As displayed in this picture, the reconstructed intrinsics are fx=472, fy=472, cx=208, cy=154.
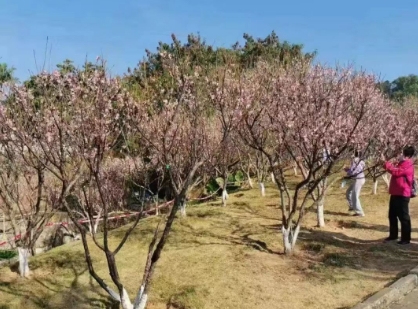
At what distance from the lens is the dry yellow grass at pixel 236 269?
6473 mm

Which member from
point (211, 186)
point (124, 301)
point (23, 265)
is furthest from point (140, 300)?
point (211, 186)

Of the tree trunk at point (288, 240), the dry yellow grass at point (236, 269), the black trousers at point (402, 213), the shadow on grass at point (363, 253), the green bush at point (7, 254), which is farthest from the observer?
the green bush at point (7, 254)

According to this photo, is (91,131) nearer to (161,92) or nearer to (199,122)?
(199,122)

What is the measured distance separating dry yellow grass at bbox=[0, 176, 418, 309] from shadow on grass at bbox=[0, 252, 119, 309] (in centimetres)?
1

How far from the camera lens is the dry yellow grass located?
6.47 meters

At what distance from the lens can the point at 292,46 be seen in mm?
31297

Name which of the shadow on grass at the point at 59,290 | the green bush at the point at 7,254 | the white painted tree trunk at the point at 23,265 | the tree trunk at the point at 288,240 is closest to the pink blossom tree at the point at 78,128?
the shadow on grass at the point at 59,290

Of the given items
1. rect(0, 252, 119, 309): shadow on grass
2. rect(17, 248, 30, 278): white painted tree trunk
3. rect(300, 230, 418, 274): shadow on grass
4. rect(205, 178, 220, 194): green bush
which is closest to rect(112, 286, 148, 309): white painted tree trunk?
rect(0, 252, 119, 309): shadow on grass

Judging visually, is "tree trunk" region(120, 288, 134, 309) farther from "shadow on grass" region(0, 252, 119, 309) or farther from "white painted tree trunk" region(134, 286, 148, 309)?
"shadow on grass" region(0, 252, 119, 309)

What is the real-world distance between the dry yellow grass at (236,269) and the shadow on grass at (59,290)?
0.05 feet

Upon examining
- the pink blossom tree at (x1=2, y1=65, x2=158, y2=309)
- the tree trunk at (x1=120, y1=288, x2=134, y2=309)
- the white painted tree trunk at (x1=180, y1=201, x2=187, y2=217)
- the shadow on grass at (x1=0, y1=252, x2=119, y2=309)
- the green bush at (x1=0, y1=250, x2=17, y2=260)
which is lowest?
the green bush at (x1=0, y1=250, x2=17, y2=260)

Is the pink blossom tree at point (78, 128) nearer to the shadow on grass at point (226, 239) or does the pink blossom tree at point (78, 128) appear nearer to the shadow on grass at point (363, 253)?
the shadow on grass at point (226, 239)

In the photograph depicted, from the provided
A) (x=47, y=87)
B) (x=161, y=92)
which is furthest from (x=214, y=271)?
(x=47, y=87)

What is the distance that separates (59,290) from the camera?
711cm
